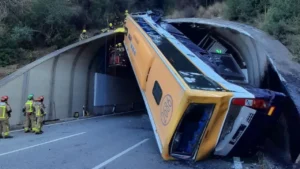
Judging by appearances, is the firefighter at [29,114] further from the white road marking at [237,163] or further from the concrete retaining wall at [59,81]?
the white road marking at [237,163]

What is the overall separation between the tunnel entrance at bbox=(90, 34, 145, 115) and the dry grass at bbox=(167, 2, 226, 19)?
24.5 feet

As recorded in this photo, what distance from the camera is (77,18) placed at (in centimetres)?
2752

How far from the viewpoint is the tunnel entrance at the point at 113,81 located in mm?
18750

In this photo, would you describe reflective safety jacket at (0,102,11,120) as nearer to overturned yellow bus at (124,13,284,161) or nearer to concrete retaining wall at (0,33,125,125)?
concrete retaining wall at (0,33,125,125)

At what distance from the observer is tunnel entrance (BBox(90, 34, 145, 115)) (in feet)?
61.5

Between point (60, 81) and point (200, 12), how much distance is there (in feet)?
51.9

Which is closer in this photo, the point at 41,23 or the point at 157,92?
the point at 157,92

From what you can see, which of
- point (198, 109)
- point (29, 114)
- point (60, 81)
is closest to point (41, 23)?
point (60, 81)

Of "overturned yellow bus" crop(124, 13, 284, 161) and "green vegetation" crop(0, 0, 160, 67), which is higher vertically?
"green vegetation" crop(0, 0, 160, 67)

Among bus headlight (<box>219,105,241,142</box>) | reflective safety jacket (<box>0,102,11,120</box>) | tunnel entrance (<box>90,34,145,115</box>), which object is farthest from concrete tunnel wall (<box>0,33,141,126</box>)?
bus headlight (<box>219,105,241,142</box>)

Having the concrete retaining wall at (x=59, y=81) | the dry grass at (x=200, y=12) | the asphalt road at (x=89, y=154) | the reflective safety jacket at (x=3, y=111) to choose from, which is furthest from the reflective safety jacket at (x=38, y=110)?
the dry grass at (x=200, y=12)

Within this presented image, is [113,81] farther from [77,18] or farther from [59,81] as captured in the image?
[77,18]

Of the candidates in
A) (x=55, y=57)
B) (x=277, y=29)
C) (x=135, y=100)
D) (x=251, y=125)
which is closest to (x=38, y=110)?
(x=55, y=57)

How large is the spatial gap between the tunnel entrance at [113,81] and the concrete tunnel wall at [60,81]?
37 centimetres
